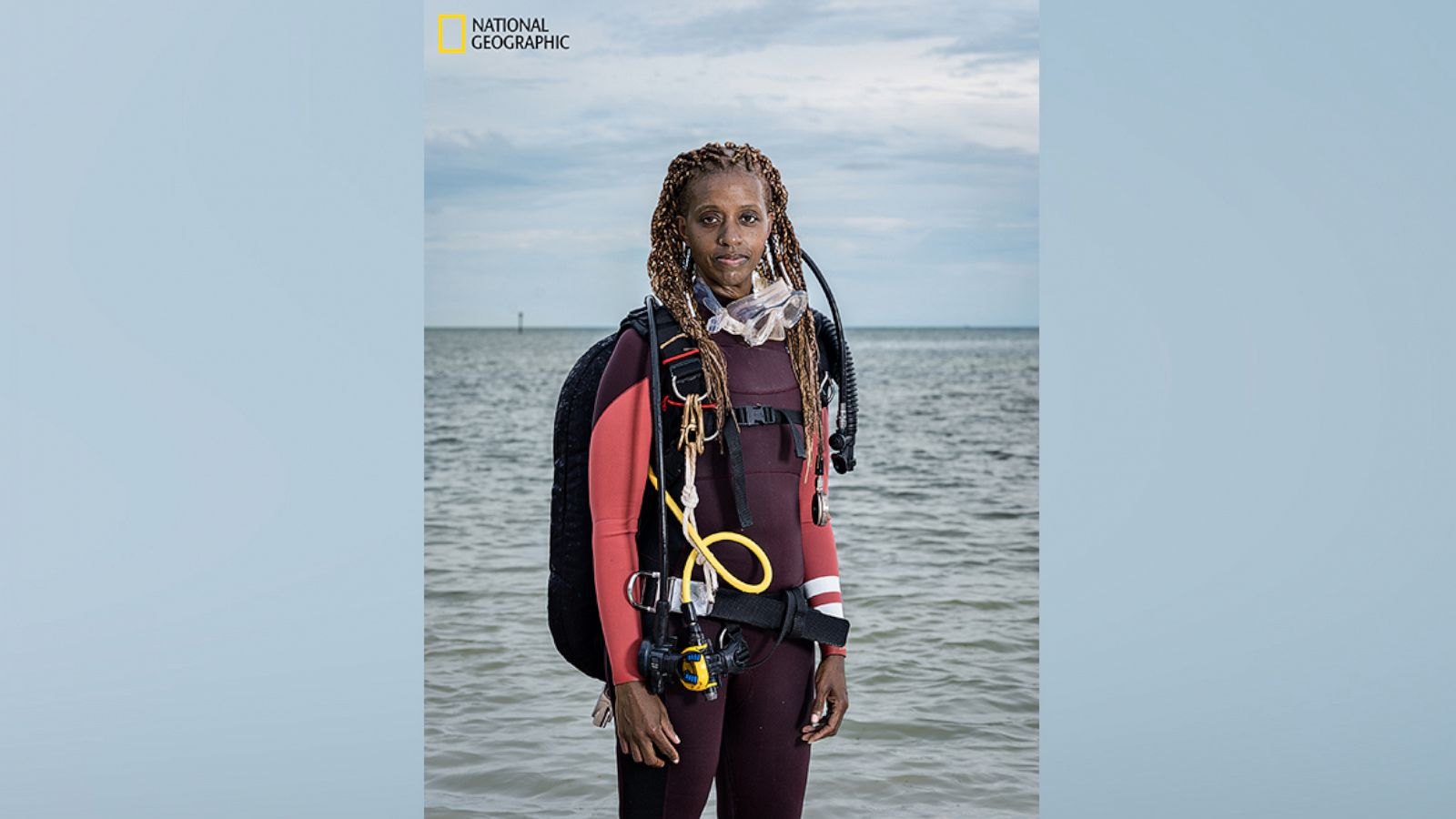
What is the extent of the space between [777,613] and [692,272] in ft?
1.47

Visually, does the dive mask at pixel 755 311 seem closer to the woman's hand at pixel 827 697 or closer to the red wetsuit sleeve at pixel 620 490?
the red wetsuit sleeve at pixel 620 490

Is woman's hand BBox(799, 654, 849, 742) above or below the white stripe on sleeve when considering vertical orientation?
below

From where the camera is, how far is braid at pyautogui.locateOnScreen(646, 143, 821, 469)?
200cm

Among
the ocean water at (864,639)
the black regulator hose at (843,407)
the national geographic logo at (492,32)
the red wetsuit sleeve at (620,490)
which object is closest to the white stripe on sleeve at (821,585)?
the black regulator hose at (843,407)

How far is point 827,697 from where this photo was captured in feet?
6.81

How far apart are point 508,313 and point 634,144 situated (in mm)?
944

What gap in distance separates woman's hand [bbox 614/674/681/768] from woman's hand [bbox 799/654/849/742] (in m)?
0.20

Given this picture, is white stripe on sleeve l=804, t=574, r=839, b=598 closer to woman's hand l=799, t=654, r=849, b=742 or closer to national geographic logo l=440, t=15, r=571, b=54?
woman's hand l=799, t=654, r=849, b=742

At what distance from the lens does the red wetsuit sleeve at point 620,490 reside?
1958 millimetres

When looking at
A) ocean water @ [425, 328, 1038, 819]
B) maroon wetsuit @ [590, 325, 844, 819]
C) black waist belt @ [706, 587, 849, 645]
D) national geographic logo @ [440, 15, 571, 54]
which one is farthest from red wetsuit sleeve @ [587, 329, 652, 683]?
national geographic logo @ [440, 15, 571, 54]

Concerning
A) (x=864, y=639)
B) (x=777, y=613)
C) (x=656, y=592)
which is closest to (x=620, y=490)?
(x=656, y=592)

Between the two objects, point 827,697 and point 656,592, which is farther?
point 827,697

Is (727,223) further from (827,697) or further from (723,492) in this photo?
(827,697)

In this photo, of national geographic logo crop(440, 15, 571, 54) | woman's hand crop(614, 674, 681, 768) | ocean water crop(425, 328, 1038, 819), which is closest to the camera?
woman's hand crop(614, 674, 681, 768)
